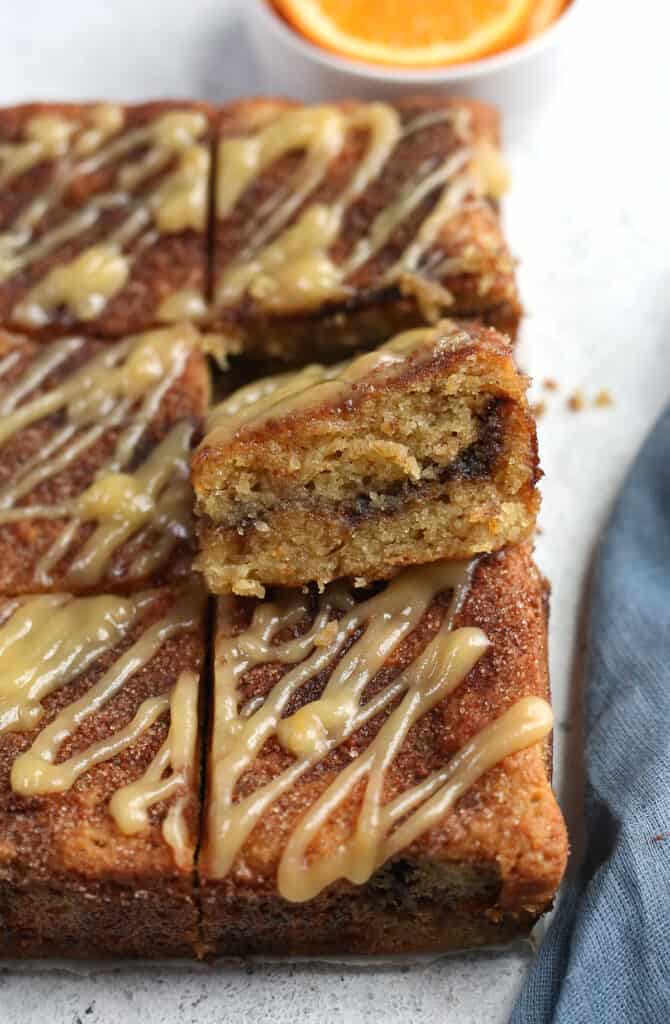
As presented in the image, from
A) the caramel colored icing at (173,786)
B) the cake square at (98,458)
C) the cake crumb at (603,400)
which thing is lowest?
the cake crumb at (603,400)

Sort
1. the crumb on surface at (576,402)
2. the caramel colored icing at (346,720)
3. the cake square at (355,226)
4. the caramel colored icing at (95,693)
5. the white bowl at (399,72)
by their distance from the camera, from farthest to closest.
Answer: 1. the white bowl at (399,72)
2. the crumb on surface at (576,402)
3. the cake square at (355,226)
4. the caramel colored icing at (95,693)
5. the caramel colored icing at (346,720)

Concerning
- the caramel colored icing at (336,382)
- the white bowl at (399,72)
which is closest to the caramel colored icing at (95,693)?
the caramel colored icing at (336,382)

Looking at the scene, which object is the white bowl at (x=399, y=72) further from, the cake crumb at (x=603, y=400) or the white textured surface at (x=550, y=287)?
the cake crumb at (x=603, y=400)

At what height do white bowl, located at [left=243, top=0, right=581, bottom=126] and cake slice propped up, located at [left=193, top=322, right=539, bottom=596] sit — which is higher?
white bowl, located at [left=243, top=0, right=581, bottom=126]

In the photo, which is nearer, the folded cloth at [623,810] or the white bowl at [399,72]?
the folded cloth at [623,810]

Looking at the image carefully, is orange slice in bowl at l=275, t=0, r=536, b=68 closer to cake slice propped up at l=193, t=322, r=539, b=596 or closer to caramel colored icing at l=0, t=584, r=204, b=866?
cake slice propped up at l=193, t=322, r=539, b=596

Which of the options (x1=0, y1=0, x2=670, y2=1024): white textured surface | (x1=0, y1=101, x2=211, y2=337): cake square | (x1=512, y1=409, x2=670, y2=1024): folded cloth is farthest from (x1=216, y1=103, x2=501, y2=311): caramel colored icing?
(x1=512, y1=409, x2=670, y2=1024): folded cloth

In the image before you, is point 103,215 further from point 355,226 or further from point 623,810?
point 623,810

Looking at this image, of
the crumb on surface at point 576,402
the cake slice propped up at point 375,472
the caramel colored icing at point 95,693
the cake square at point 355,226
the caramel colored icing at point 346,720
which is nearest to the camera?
the caramel colored icing at point 346,720
